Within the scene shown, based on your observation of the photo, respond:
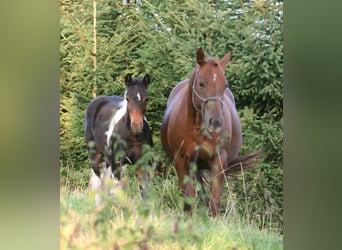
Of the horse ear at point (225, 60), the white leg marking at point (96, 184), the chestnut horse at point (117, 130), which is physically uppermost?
the horse ear at point (225, 60)

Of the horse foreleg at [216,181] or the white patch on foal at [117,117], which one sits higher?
the white patch on foal at [117,117]

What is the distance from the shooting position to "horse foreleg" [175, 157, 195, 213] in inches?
115

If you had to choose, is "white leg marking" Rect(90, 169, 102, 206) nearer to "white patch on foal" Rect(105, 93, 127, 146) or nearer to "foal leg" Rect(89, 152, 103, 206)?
"foal leg" Rect(89, 152, 103, 206)

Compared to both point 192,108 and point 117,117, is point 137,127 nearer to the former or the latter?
point 117,117

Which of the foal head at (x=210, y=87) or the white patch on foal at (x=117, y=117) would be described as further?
the white patch on foal at (x=117, y=117)

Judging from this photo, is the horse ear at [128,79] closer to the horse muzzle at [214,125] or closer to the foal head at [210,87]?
the foal head at [210,87]

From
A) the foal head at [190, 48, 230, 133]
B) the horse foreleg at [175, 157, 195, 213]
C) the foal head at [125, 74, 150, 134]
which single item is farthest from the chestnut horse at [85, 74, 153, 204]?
the foal head at [190, 48, 230, 133]

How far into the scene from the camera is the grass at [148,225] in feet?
9.50

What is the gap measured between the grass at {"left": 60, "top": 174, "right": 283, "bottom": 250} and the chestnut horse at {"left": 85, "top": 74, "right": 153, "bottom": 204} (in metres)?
0.12

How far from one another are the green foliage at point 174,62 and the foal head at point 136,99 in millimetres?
40

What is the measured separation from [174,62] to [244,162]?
2.62 feet

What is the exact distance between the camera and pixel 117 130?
302 cm

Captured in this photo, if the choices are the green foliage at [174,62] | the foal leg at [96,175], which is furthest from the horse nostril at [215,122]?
the foal leg at [96,175]
